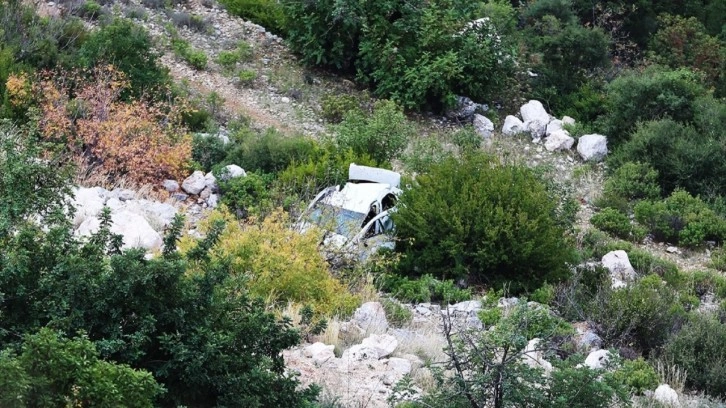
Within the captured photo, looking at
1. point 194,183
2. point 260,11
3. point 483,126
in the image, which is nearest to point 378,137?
point 194,183

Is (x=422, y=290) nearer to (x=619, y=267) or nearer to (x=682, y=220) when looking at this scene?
(x=619, y=267)

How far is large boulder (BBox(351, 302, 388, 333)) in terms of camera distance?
9.05 meters

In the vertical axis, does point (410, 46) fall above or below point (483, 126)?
above

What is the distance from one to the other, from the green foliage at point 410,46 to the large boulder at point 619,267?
502 cm

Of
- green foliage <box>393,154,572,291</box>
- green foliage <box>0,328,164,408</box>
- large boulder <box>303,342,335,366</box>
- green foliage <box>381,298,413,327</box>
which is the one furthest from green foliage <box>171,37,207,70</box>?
green foliage <box>0,328,164,408</box>

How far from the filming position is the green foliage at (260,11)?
19.3 metres

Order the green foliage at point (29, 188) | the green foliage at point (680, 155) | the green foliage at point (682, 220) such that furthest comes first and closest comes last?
1. the green foliage at point (680, 155)
2. the green foliage at point (682, 220)
3. the green foliage at point (29, 188)

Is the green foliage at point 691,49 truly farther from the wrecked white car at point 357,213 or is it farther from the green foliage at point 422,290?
the green foliage at point 422,290

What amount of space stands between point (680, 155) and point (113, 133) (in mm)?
8076

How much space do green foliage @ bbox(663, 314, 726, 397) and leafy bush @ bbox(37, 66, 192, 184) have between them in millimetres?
6336

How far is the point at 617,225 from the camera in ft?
46.4

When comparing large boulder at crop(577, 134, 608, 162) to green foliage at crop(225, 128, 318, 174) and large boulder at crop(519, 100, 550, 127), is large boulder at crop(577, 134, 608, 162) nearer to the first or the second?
large boulder at crop(519, 100, 550, 127)

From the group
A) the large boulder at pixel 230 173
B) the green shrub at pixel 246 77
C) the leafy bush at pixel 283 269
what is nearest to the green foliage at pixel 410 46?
the green shrub at pixel 246 77

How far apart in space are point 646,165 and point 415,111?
3.90 metres
